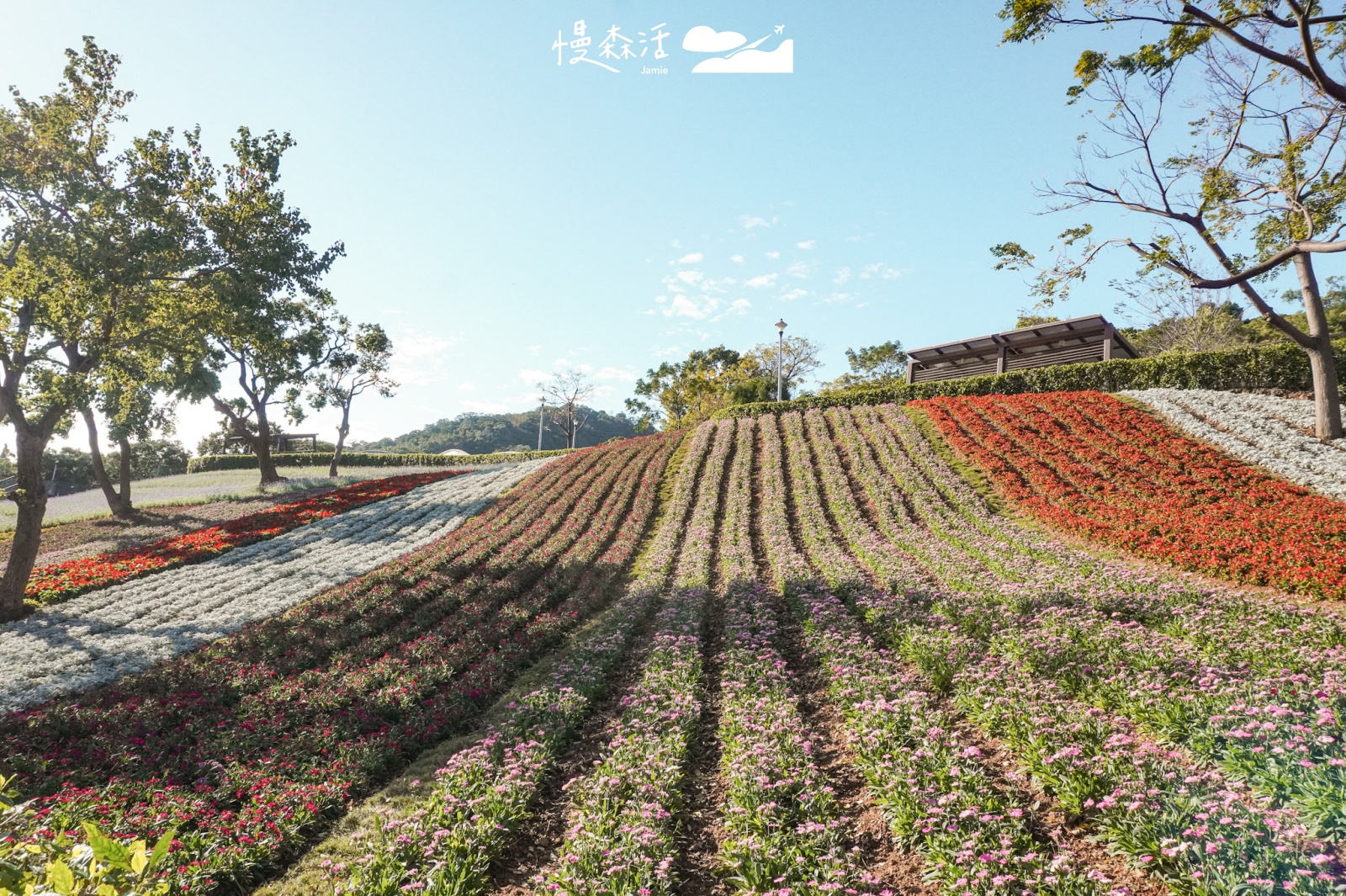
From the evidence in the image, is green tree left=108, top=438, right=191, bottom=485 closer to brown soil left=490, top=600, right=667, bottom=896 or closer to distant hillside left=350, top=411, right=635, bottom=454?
distant hillside left=350, top=411, right=635, bottom=454

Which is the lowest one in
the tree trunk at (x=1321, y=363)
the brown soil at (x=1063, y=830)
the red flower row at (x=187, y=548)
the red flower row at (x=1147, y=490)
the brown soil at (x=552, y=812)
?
the brown soil at (x=552, y=812)

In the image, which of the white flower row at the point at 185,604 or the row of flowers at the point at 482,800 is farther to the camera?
the white flower row at the point at 185,604

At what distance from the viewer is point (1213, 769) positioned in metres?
4.76

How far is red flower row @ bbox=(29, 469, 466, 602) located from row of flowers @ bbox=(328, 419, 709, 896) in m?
14.5

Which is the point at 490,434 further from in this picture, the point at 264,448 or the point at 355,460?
the point at 264,448

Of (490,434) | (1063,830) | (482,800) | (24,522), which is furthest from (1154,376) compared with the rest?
(490,434)

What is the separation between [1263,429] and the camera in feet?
61.4

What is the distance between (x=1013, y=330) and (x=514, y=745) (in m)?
30.1

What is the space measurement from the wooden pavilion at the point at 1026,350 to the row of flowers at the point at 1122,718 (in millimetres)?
20603

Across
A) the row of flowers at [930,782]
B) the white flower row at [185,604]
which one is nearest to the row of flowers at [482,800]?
the row of flowers at [930,782]

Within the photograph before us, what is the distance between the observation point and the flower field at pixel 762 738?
4.57 metres

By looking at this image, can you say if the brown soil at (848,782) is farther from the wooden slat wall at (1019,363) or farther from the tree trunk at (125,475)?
the tree trunk at (125,475)

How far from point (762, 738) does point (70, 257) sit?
17.2 metres

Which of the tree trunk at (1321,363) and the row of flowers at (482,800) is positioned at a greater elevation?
the tree trunk at (1321,363)
